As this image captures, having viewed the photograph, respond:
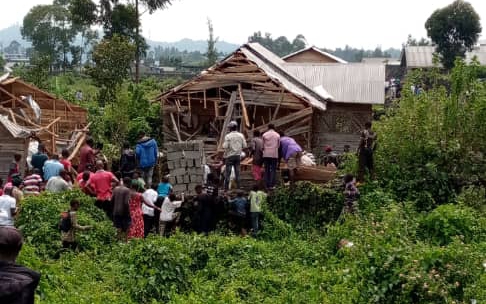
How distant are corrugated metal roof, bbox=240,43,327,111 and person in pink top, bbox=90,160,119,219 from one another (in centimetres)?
682

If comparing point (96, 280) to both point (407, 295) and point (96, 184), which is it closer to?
point (96, 184)

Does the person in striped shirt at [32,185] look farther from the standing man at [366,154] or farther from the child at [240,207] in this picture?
the standing man at [366,154]

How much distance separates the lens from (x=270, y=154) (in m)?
14.2

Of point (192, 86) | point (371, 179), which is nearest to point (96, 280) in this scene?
point (371, 179)

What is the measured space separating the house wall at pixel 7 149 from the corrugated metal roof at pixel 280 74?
687 cm

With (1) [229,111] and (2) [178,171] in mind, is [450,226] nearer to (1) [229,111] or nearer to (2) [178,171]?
(2) [178,171]

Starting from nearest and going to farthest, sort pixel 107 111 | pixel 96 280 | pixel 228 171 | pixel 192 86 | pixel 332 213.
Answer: pixel 96 280
pixel 332 213
pixel 228 171
pixel 192 86
pixel 107 111

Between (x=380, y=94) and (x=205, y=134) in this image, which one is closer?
(x=205, y=134)

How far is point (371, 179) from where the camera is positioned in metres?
14.0

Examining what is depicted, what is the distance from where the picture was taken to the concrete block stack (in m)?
14.8

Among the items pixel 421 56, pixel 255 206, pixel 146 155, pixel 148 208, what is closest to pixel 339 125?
pixel 146 155

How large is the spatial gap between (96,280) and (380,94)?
13.5 m

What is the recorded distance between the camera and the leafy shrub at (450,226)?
11.2m

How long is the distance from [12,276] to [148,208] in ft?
27.7
